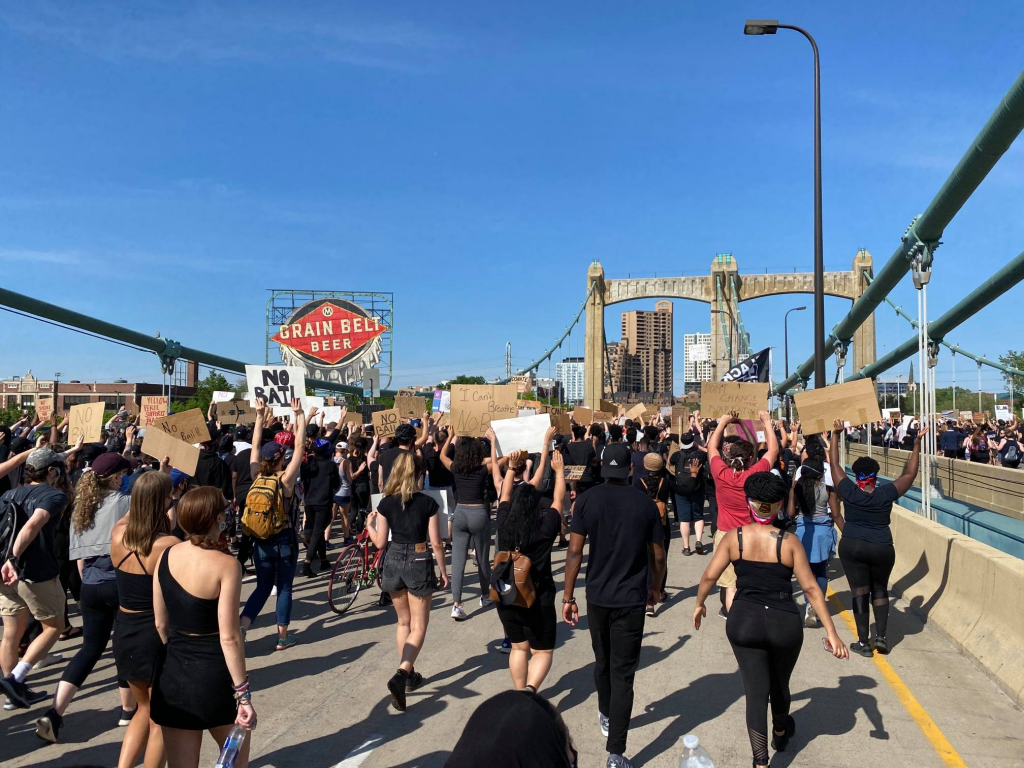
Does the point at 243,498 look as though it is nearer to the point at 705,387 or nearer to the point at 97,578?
the point at 97,578

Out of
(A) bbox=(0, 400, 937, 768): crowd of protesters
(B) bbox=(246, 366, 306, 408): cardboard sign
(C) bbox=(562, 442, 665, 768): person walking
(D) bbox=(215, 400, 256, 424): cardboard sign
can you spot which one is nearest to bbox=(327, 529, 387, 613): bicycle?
(A) bbox=(0, 400, 937, 768): crowd of protesters

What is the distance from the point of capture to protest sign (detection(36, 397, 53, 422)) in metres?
10.3

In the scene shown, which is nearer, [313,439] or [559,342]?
[313,439]

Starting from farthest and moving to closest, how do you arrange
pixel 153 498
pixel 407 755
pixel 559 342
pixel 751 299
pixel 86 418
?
pixel 559 342 → pixel 751 299 → pixel 86 418 → pixel 407 755 → pixel 153 498

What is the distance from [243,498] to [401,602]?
337 centimetres

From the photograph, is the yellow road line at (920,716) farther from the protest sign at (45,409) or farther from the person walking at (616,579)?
the protest sign at (45,409)

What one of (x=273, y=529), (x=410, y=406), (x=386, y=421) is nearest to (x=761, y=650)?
(x=273, y=529)

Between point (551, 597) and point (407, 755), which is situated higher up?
point (551, 597)

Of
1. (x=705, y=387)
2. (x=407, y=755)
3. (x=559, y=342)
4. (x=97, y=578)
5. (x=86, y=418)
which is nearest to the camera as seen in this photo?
(x=407, y=755)

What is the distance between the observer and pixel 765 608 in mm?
4234

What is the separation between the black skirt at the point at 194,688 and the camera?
3418 millimetres

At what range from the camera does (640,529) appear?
467cm

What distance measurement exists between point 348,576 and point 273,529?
2.40m

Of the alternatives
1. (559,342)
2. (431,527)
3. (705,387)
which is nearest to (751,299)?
(559,342)
